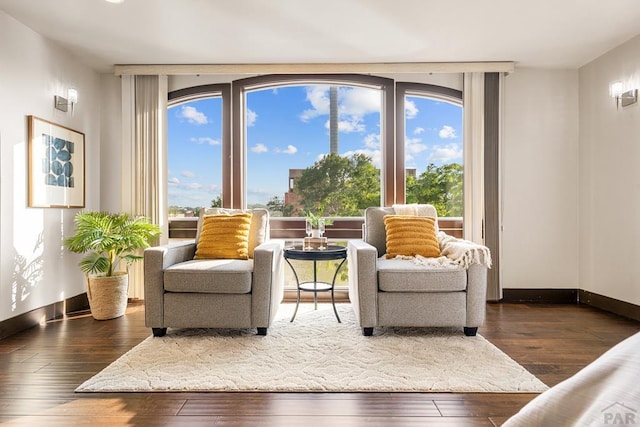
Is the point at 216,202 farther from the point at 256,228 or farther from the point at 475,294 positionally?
the point at 475,294

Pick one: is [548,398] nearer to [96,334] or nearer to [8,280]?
[96,334]

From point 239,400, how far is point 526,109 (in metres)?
3.92

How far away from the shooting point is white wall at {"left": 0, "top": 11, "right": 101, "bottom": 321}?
3133 millimetres

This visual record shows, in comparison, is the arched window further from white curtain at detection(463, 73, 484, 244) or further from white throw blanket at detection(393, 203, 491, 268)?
white throw blanket at detection(393, 203, 491, 268)

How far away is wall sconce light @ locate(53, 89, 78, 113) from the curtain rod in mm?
542

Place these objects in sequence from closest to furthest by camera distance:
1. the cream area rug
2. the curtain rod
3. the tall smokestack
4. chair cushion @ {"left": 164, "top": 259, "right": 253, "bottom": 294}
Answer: the cream area rug → chair cushion @ {"left": 164, "top": 259, "right": 253, "bottom": 294} → the curtain rod → the tall smokestack

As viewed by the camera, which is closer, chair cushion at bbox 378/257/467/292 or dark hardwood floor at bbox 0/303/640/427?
dark hardwood floor at bbox 0/303/640/427

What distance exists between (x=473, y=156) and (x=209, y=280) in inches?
112

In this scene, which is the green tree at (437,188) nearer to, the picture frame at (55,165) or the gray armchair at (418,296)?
the gray armchair at (418,296)

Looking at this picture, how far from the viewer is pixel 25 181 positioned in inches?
131

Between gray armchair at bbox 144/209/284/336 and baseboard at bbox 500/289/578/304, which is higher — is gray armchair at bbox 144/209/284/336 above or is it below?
above

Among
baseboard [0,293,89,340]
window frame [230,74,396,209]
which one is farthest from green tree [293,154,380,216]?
baseboard [0,293,89,340]

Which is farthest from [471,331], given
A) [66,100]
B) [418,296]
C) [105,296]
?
[66,100]

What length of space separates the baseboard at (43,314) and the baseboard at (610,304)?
488cm
